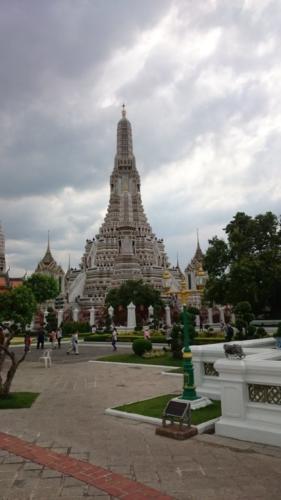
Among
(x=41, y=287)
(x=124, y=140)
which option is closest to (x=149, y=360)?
(x=41, y=287)

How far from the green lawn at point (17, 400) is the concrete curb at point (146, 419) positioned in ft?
7.95

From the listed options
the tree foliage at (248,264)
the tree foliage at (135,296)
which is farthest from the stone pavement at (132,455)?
the tree foliage at (135,296)

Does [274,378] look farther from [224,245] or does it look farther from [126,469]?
[224,245]

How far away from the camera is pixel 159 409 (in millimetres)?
9414

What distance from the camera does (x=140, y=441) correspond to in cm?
721

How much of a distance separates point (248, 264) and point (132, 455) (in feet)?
85.5

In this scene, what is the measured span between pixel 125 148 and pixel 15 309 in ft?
218

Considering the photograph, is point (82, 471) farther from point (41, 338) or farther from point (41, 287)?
point (41, 287)

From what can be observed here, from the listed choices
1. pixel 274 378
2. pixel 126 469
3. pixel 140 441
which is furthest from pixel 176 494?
pixel 274 378

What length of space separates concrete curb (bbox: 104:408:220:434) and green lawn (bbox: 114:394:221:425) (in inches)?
6.5

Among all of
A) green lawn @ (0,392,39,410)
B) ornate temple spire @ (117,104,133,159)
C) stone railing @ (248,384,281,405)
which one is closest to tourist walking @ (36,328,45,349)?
green lawn @ (0,392,39,410)

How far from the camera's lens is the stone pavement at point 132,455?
521 centimetres

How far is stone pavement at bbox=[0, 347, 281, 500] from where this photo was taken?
5207mm

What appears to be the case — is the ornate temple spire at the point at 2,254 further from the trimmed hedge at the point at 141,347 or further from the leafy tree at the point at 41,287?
the trimmed hedge at the point at 141,347
